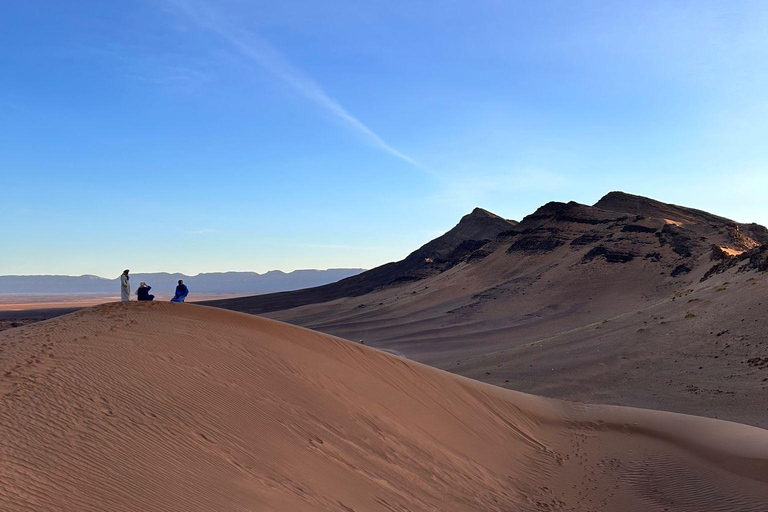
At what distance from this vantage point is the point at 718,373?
62.0 ft

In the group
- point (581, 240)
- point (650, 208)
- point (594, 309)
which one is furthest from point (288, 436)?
point (650, 208)

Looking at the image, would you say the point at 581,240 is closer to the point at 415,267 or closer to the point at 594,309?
the point at 594,309

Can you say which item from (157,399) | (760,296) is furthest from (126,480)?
(760,296)

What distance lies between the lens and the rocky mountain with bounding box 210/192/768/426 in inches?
771

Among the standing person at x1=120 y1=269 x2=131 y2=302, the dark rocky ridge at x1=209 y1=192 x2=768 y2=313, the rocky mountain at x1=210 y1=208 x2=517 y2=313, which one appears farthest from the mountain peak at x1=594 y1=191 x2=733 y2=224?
the standing person at x1=120 y1=269 x2=131 y2=302

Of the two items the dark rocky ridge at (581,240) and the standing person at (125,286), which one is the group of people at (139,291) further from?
the dark rocky ridge at (581,240)

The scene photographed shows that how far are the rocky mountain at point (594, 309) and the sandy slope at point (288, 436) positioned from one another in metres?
5.76

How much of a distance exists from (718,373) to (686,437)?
8474mm

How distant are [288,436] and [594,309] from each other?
37159 millimetres

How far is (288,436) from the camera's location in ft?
23.6

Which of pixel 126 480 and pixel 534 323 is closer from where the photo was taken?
pixel 126 480

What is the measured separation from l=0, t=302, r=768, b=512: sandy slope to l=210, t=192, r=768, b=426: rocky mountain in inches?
227

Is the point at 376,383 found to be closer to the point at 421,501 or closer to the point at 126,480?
the point at 421,501

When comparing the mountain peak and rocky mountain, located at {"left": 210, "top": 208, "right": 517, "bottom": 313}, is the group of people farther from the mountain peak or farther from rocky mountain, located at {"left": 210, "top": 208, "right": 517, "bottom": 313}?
rocky mountain, located at {"left": 210, "top": 208, "right": 517, "bottom": 313}
